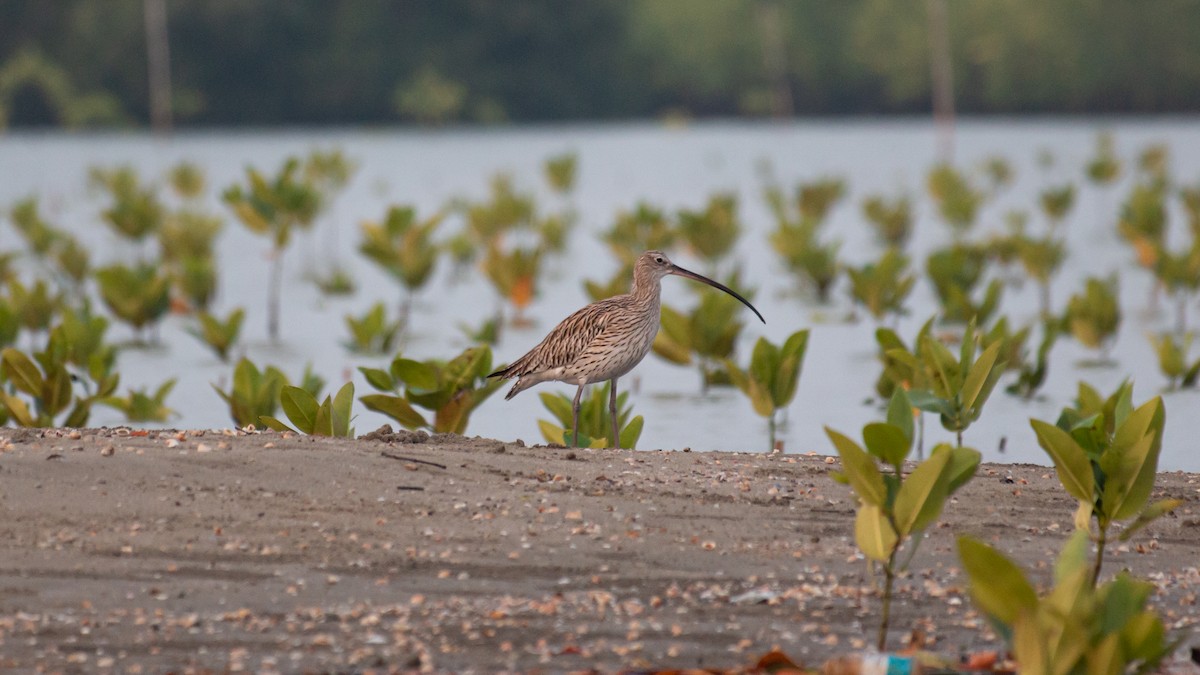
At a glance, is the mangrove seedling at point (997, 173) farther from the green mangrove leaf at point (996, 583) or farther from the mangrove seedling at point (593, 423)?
the green mangrove leaf at point (996, 583)

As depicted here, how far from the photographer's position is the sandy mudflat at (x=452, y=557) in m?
3.61

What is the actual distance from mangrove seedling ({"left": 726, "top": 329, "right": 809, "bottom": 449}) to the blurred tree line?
42184 mm

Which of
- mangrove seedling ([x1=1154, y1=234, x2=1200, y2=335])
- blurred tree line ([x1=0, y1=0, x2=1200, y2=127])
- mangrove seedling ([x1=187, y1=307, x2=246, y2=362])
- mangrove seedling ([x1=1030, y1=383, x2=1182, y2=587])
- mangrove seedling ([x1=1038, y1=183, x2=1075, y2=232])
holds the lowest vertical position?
mangrove seedling ([x1=1030, y1=383, x2=1182, y2=587])

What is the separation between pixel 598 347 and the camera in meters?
5.85

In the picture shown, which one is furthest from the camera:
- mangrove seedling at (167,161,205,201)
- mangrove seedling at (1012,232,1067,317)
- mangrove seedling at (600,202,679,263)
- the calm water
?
mangrove seedling at (167,161,205,201)

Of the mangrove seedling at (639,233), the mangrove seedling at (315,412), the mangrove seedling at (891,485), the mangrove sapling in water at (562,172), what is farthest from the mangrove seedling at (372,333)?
the mangrove sapling in water at (562,172)

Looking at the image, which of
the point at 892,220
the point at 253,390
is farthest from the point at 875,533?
the point at 892,220

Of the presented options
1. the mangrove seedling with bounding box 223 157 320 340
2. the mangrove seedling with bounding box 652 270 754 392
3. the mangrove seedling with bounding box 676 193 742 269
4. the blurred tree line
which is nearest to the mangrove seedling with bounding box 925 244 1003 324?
the mangrove seedling with bounding box 652 270 754 392

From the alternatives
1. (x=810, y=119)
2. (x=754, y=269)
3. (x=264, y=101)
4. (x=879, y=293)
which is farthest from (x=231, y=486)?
(x=810, y=119)

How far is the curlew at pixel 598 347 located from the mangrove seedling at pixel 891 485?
2135 mm

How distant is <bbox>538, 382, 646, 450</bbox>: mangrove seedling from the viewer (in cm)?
573

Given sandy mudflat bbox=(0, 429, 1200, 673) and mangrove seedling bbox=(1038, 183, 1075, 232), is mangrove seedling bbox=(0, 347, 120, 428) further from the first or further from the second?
mangrove seedling bbox=(1038, 183, 1075, 232)

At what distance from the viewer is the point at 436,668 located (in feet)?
11.5

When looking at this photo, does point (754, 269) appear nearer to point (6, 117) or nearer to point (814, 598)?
point (814, 598)
